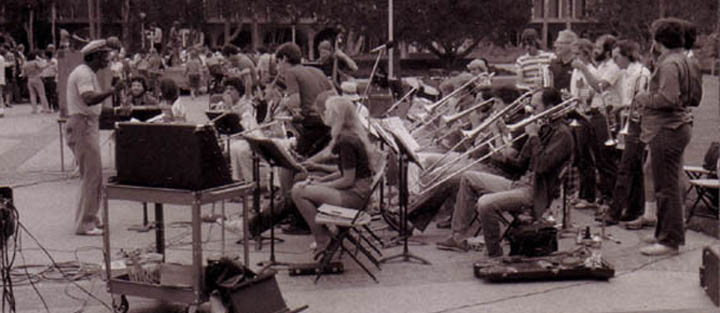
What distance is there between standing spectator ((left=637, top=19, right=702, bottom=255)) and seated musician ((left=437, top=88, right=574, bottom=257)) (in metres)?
0.75

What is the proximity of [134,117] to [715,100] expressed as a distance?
2335 centimetres

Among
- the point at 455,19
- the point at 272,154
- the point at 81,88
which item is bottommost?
the point at 272,154

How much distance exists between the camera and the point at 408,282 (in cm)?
836

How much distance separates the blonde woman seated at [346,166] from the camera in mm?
8734

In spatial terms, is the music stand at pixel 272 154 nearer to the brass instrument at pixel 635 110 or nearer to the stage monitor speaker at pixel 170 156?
the stage monitor speaker at pixel 170 156

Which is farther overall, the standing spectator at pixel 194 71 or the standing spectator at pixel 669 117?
the standing spectator at pixel 194 71

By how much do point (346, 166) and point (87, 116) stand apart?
305 cm

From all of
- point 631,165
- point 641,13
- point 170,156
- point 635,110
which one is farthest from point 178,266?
point 641,13

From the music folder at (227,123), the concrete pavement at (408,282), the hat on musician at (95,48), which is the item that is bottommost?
the concrete pavement at (408,282)

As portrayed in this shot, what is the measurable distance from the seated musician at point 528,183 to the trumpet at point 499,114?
0.49 meters

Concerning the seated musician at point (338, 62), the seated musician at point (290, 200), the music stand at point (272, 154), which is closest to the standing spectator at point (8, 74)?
the seated musician at point (338, 62)

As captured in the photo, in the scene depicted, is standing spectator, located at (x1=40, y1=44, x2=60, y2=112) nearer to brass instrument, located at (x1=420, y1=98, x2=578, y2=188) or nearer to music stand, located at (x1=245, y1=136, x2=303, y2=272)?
brass instrument, located at (x1=420, y1=98, x2=578, y2=188)

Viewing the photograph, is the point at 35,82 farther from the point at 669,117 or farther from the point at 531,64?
the point at 669,117

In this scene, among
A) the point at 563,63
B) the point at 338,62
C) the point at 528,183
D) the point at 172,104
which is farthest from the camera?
the point at 338,62
